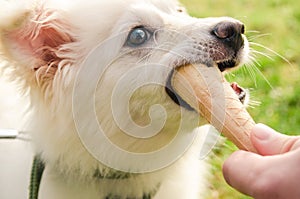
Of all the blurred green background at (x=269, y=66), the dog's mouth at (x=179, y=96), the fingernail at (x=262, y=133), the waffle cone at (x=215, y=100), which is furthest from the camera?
the blurred green background at (x=269, y=66)

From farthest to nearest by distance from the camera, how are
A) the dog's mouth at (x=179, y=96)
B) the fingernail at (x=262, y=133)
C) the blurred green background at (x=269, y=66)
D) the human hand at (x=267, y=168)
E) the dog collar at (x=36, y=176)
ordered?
the blurred green background at (x=269, y=66) < the dog collar at (x=36, y=176) < the dog's mouth at (x=179, y=96) < the fingernail at (x=262, y=133) < the human hand at (x=267, y=168)

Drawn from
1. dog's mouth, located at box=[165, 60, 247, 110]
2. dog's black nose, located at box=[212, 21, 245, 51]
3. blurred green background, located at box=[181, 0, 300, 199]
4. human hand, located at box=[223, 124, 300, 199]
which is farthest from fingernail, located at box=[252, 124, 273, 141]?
blurred green background, located at box=[181, 0, 300, 199]

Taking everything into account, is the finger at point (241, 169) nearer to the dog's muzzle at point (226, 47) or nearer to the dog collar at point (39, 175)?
the dog's muzzle at point (226, 47)

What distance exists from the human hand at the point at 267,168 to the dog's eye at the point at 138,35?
761mm

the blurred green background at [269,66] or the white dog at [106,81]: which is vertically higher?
the white dog at [106,81]

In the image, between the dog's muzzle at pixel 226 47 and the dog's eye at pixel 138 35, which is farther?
the dog's eye at pixel 138 35

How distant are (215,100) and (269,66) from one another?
8.94ft

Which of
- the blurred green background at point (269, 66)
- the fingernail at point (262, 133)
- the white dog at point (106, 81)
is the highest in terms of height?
the fingernail at point (262, 133)

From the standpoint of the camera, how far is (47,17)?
2.35 meters

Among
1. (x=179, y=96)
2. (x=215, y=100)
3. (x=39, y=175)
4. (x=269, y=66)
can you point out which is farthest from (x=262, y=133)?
(x=269, y=66)

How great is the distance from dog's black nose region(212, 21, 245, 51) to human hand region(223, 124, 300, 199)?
58 cm

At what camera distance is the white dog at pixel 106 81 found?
227cm

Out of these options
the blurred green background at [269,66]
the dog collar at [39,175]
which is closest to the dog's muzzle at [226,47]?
the dog collar at [39,175]

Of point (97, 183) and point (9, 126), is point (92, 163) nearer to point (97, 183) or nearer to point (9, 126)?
point (97, 183)
